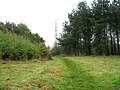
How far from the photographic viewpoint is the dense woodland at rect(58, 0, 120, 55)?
64.6 metres

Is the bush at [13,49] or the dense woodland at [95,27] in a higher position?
the dense woodland at [95,27]

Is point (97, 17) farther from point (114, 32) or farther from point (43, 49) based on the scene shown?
point (43, 49)

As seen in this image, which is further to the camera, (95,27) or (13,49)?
(95,27)

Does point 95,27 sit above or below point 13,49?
above

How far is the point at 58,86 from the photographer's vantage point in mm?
12492

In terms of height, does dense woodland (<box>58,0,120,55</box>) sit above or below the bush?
above

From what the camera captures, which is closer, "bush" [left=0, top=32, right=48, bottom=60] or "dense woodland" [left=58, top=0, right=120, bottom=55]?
Result: "bush" [left=0, top=32, right=48, bottom=60]

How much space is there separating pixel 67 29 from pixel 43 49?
44.5 meters

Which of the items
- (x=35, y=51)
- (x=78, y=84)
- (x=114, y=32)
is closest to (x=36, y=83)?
(x=78, y=84)

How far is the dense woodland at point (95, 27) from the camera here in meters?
64.6

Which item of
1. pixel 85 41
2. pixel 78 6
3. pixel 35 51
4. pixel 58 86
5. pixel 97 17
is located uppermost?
pixel 78 6

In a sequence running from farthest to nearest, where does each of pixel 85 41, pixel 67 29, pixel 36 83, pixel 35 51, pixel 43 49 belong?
1. pixel 67 29
2. pixel 85 41
3. pixel 43 49
4. pixel 35 51
5. pixel 36 83

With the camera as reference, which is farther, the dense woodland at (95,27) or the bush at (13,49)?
the dense woodland at (95,27)

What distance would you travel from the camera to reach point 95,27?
A: 216ft
